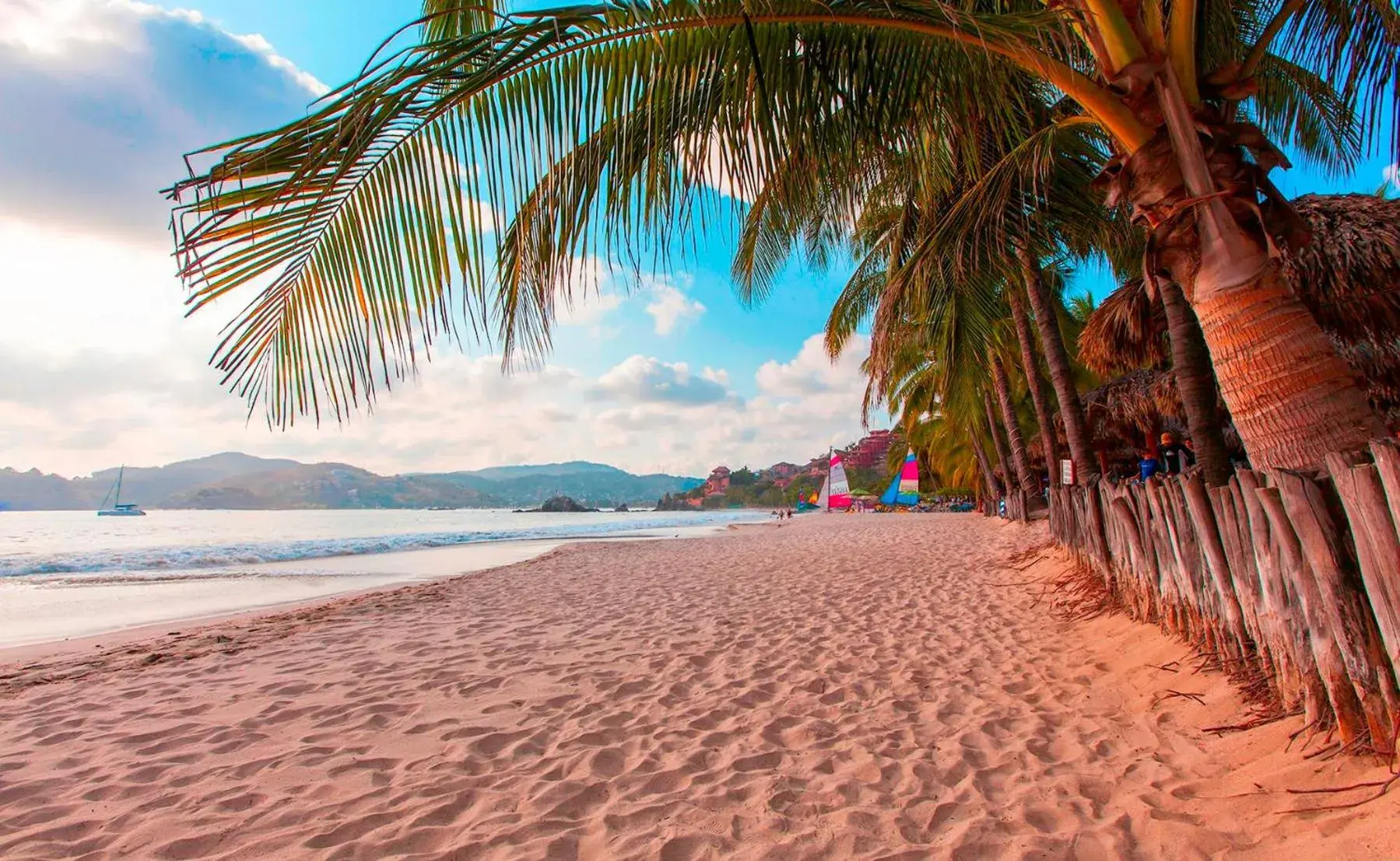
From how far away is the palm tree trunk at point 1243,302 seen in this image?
237 centimetres

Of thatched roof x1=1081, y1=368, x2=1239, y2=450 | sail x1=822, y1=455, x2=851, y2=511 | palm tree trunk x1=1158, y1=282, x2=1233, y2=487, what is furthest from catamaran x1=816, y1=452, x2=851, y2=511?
palm tree trunk x1=1158, y1=282, x2=1233, y2=487

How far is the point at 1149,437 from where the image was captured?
47.6 feet

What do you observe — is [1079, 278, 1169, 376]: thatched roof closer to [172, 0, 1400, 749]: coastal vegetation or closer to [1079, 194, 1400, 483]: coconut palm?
[1079, 194, 1400, 483]: coconut palm

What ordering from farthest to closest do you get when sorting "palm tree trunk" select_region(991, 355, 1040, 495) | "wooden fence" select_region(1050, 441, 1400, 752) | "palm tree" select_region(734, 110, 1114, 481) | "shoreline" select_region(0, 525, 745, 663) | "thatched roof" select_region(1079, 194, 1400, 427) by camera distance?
"palm tree trunk" select_region(991, 355, 1040, 495) → "shoreline" select_region(0, 525, 745, 663) → "thatched roof" select_region(1079, 194, 1400, 427) → "palm tree" select_region(734, 110, 1114, 481) → "wooden fence" select_region(1050, 441, 1400, 752)

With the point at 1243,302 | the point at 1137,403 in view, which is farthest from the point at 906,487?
the point at 1243,302

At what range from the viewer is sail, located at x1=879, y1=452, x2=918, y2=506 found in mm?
30234

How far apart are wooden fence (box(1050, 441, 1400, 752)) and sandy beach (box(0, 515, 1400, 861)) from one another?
0.19 meters

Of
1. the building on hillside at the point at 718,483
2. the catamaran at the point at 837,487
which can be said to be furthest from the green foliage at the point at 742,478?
the catamaran at the point at 837,487

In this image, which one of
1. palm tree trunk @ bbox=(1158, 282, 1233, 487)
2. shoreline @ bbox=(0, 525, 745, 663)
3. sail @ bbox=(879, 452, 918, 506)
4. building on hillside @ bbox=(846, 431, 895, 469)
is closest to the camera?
palm tree trunk @ bbox=(1158, 282, 1233, 487)

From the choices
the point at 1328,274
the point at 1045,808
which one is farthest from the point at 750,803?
the point at 1328,274

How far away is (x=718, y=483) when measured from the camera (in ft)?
386

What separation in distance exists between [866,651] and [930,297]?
159 inches

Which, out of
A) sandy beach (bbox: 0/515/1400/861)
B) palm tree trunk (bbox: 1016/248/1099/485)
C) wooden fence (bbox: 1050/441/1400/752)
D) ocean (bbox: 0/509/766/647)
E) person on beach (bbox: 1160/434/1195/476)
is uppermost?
palm tree trunk (bbox: 1016/248/1099/485)

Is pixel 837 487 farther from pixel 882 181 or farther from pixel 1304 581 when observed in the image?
pixel 1304 581
